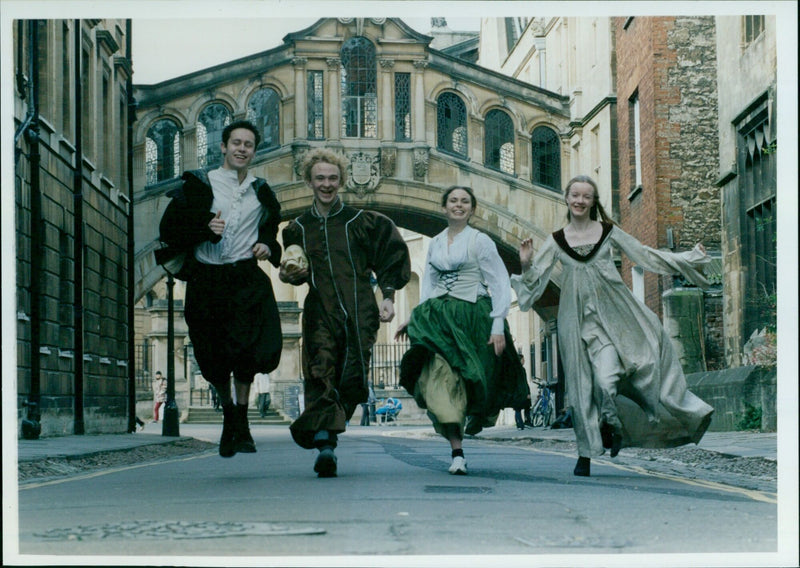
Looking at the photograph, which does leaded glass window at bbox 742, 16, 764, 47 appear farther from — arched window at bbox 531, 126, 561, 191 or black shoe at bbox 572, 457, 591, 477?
black shoe at bbox 572, 457, 591, 477

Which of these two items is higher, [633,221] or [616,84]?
[616,84]

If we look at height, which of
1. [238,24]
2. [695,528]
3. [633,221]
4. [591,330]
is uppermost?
[238,24]

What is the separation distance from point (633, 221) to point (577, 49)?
1558mm

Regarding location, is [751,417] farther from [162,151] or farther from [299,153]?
[162,151]

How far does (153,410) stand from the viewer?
13.4 meters

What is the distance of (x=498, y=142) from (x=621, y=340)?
267 cm

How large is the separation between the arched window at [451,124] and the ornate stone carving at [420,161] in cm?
12

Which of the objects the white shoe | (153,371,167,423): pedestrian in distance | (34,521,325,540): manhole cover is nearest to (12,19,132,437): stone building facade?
(153,371,167,423): pedestrian in distance

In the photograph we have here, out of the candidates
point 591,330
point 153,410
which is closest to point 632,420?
point 591,330

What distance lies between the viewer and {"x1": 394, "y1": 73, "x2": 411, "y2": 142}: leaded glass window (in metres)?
10.5

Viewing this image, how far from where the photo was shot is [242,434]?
9172mm

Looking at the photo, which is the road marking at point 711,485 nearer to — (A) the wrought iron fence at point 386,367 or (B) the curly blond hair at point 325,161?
(B) the curly blond hair at point 325,161

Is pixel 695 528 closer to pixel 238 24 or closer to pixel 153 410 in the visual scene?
pixel 238 24

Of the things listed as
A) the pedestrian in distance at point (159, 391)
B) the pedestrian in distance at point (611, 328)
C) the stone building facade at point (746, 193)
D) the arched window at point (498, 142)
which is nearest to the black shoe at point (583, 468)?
the pedestrian in distance at point (611, 328)
